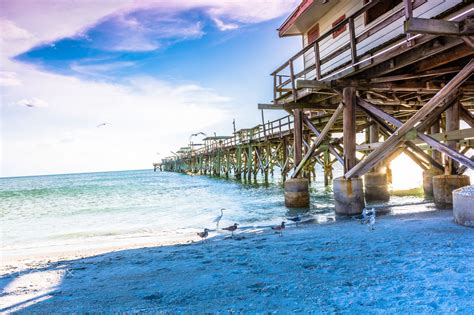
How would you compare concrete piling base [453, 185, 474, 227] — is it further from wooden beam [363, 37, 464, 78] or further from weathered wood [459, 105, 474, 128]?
weathered wood [459, 105, 474, 128]

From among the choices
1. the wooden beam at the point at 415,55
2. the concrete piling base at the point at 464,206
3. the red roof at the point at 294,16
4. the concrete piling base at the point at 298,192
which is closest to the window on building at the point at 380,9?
the wooden beam at the point at 415,55

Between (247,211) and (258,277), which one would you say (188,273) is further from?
(247,211)

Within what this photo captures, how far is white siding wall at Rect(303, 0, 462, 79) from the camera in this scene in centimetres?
629

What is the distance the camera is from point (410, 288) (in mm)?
3201

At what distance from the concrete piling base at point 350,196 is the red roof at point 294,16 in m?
5.39

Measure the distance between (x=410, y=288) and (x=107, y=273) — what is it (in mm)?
4180

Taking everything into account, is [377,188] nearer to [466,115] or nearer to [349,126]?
[466,115]

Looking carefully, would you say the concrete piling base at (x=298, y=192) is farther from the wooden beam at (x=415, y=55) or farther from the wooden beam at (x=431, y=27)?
the wooden beam at (x=431, y=27)

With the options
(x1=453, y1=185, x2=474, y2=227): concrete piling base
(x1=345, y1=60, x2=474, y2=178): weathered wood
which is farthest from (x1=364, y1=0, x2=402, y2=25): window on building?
(x1=453, y1=185, x2=474, y2=227): concrete piling base

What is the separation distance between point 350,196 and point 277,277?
4998 millimetres

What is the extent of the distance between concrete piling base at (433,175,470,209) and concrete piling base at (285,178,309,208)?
12.4 feet

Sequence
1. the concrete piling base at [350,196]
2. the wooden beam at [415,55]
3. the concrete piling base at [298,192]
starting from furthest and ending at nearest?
the concrete piling base at [298,192] < the concrete piling base at [350,196] < the wooden beam at [415,55]

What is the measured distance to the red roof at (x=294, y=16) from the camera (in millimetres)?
9922

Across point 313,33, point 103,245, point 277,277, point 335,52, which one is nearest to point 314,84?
point 335,52
